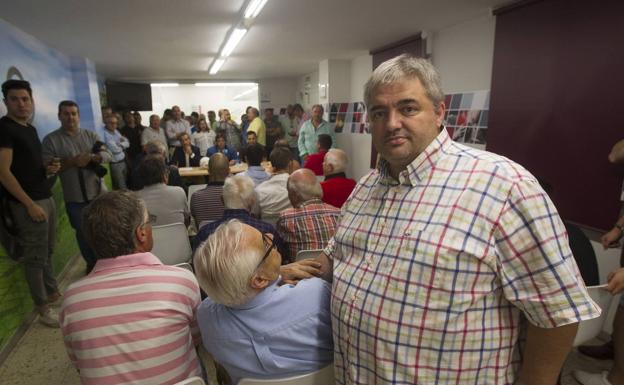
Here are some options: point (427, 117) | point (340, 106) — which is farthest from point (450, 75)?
point (427, 117)

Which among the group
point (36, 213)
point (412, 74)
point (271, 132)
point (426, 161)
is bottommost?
point (36, 213)

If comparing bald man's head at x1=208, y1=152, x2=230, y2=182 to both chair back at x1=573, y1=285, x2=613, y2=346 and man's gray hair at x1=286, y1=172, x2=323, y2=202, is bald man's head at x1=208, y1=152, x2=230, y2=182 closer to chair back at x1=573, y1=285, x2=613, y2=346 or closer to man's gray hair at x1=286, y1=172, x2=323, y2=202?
man's gray hair at x1=286, y1=172, x2=323, y2=202

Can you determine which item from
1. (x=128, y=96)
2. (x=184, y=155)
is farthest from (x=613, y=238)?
(x=128, y=96)

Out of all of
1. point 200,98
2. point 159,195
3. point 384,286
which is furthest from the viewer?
point 200,98

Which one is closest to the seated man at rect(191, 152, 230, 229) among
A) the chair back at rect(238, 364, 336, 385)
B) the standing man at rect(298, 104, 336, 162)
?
the chair back at rect(238, 364, 336, 385)

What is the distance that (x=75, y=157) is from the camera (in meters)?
2.92

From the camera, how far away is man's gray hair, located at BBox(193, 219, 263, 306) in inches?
40.7

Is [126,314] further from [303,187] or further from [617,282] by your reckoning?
[617,282]

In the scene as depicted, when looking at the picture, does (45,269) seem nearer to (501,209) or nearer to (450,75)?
(501,209)

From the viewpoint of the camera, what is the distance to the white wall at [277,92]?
10461mm

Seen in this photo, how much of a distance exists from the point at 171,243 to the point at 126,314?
4.28 ft

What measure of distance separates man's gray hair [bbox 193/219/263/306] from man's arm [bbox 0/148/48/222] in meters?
2.08

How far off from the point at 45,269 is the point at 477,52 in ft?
14.9

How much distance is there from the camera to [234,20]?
3.87 m
